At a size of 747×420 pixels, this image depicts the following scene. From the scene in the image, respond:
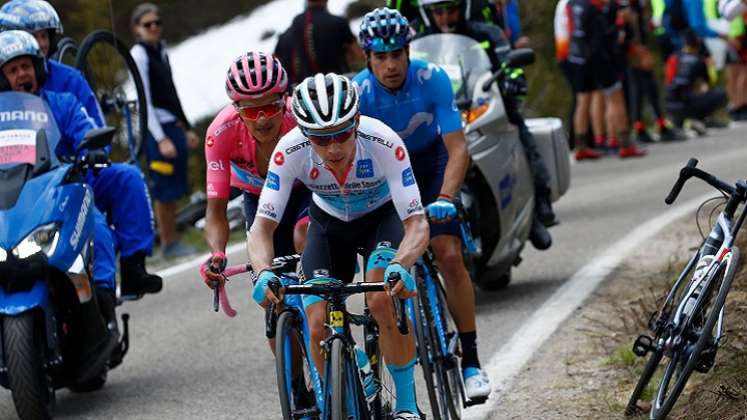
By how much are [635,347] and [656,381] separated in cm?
69

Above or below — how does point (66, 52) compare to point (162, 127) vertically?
above

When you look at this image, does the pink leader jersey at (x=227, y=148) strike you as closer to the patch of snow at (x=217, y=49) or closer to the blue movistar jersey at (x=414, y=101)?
the blue movistar jersey at (x=414, y=101)

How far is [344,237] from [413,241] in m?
0.51

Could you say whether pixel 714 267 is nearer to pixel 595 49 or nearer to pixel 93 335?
pixel 93 335

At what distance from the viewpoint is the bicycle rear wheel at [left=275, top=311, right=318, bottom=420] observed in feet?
20.0

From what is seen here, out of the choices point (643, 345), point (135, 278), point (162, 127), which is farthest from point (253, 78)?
point (162, 127)

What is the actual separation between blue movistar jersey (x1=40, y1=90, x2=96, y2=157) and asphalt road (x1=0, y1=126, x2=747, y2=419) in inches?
54.3

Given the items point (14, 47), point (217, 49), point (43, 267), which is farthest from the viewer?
point (217, 49)

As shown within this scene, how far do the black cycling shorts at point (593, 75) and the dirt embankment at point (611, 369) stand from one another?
8810 mm

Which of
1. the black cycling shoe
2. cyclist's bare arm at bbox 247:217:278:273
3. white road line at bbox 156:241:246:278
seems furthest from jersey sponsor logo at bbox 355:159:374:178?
white road line at bbox 156:241:246:278

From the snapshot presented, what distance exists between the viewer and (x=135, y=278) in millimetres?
9516

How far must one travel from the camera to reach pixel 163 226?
14.6 meters

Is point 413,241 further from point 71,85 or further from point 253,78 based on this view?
point 71,85

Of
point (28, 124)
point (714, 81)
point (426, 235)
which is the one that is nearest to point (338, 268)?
point (426, 235)
